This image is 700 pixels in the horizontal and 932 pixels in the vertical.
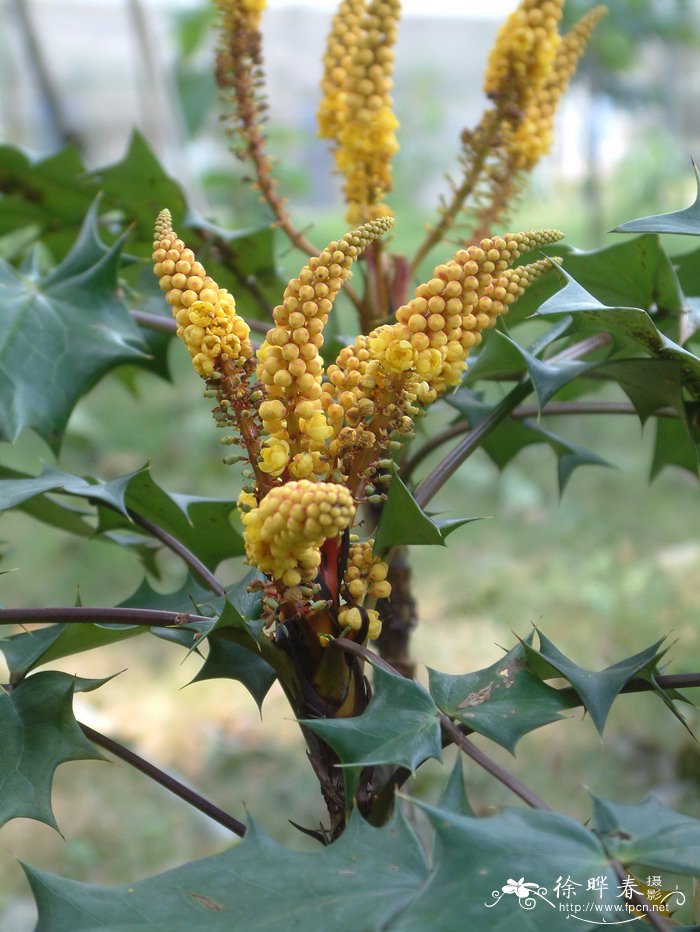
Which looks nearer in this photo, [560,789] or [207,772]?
[560,789]

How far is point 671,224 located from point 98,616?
1.24 ft

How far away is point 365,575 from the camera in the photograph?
1.56 feet

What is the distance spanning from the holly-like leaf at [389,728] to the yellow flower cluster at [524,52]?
454 millimetres

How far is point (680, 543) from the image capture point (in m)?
2.20

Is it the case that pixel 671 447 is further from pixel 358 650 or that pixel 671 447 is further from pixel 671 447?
pixel 358 650

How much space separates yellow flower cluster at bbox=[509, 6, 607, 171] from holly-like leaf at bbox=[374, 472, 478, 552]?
1.18 feet

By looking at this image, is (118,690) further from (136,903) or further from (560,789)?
(136,903)

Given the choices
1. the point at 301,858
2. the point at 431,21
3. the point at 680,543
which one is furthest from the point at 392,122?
the point at 431,21

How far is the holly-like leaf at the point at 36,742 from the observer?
48cm

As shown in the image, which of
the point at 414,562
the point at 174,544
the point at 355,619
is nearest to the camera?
the point at 355,619

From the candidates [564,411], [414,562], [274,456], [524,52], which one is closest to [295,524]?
[274,456]

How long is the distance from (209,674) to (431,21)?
7416mm

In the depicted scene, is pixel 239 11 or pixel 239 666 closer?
pixel 239 666

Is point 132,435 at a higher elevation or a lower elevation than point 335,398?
lower
